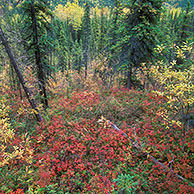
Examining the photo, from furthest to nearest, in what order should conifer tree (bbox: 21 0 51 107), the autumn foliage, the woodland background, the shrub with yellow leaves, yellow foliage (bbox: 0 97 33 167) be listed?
conifer tree (bbox: 21 0 51 107)
the autumn foliage
the woodland background
the shrub with yellow leaves
yellow foliage (bbox: 0 97 33 167)

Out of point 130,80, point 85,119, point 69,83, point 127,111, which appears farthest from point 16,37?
point 69,83

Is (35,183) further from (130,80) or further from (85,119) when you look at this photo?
(130,80)

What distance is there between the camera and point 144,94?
12.1 m

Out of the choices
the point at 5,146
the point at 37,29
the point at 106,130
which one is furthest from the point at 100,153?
the point at 37,29

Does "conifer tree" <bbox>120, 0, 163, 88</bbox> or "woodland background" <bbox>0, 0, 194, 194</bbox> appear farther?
"conifer tree" <bbox>120, 0, 163, 88</bbox>

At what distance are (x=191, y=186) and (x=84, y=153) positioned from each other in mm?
5341

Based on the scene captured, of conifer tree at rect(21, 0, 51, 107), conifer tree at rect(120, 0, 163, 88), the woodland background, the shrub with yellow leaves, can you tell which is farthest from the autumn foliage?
conifer tree at rect(120, 0, 163, 88)

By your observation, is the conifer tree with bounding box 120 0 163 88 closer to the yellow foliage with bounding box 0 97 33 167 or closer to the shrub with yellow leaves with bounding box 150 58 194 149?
the shrub with yellow leaves with bounding box 150 58 194 149

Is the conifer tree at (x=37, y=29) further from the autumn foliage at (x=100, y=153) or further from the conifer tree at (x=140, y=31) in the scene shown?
the conifer tree at (x=140, y=31)

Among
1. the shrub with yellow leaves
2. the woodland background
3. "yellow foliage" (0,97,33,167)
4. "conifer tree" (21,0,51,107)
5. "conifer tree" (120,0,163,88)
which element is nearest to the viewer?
"yellow foliage" (0,97,33,167)

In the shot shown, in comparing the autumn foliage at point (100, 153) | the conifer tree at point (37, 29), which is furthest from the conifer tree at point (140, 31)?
the conifer tree at point (37, 29)

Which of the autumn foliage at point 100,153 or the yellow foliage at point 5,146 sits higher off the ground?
the yellow foliage at point 5,146

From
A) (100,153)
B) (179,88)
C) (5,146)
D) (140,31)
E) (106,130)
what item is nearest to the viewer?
(5,146)

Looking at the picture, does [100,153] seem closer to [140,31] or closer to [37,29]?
[140,31]
